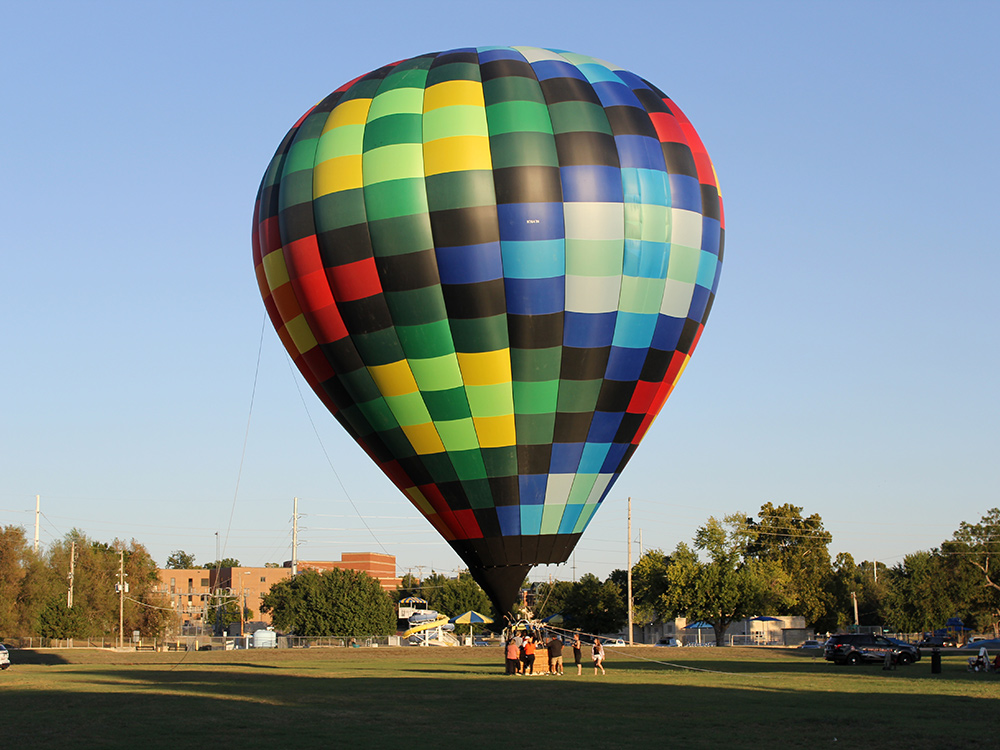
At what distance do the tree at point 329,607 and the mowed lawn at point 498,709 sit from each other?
3850cm

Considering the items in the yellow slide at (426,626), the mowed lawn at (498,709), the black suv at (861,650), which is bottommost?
the yellow slide at (426,626)

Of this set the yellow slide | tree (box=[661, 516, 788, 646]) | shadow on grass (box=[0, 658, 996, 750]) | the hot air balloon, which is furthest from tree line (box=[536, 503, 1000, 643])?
the hot air balloon

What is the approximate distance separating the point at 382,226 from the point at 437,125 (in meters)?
2.31

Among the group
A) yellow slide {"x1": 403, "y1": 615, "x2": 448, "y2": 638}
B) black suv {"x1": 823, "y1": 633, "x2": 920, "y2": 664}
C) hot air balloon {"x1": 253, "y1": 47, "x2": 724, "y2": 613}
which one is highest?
hot air balloon {"x1": 253, "y1": 47, "x2": 724, "y2": 613}

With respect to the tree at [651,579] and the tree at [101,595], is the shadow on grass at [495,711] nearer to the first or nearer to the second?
the tree at [651,579]

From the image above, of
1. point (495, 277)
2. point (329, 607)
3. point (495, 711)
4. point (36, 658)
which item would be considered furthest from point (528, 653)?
point (329, 607)

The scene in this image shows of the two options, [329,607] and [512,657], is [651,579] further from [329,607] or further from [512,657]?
[512,657]

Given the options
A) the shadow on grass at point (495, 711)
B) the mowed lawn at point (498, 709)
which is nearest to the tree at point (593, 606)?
the mowed lawn at point (498, 709)

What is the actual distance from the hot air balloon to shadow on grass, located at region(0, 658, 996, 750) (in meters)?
3.66

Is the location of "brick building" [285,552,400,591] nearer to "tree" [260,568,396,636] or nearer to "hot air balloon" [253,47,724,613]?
"tree" [260,568,396,636]

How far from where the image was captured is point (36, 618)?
230ft

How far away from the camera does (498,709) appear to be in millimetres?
18906

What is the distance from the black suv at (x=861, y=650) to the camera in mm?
37031

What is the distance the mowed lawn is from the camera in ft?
48.1
